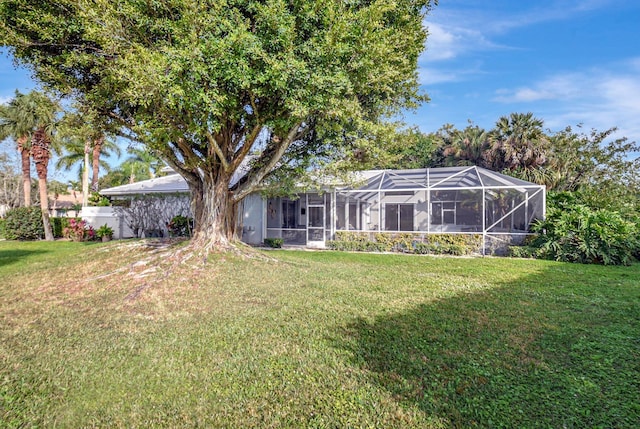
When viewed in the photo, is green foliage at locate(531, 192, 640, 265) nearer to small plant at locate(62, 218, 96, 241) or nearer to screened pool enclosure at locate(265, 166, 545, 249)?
screened pool enclosure at locate(265, 166, 545, 249)

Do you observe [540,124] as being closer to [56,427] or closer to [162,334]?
[162,334]

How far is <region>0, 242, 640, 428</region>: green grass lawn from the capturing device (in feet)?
9.72

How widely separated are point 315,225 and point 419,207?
5455mm

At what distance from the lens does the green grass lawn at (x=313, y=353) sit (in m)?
2.96

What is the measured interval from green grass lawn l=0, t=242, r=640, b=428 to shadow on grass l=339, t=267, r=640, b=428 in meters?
0.02

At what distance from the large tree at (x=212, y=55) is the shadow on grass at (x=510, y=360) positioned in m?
4.84

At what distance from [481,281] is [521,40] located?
10.9 meters

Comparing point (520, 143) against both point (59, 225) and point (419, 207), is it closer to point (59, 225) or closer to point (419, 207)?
point (419, 207)

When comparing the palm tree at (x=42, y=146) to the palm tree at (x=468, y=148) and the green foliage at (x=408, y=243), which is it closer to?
the green foliage at (x=408, y=243)

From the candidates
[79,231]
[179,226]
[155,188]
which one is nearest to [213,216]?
[179,226]

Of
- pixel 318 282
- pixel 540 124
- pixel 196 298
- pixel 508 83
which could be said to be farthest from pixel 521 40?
pixel 196 298

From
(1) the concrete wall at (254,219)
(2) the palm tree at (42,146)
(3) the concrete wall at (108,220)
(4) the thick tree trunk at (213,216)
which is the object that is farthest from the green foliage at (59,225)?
(4) the thick tree trunk at (213,216)

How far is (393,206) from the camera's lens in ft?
60.6

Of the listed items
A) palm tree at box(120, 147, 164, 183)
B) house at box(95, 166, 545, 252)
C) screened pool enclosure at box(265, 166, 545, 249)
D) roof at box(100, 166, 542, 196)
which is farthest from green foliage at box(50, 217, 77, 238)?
palm tree at box(120, 147, 164, 183)
